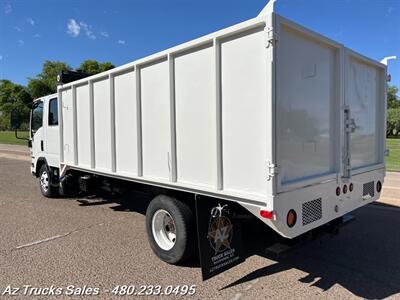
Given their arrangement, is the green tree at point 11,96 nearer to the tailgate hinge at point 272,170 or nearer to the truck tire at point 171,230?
the truck tire at point 171,230

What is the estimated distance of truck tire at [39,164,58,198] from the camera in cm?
811

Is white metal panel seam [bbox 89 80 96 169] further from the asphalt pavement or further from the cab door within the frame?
the cab door

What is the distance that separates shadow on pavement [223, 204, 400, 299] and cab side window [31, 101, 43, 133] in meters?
6.45

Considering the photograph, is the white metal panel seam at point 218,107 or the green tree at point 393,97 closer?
the white metal panel seam at point 218,107

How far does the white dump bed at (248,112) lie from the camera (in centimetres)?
327

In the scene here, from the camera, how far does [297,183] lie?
136 inches

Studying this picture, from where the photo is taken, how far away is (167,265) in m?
4.29

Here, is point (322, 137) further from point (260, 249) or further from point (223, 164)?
point (260, 249)

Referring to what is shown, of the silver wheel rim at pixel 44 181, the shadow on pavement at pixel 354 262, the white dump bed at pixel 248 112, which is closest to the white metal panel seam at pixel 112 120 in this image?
the white dump bed at pixel 248 112

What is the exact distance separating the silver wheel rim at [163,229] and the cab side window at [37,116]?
522 centimetres

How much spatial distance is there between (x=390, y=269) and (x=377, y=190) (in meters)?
1.23

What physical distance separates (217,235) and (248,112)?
1.43 metres

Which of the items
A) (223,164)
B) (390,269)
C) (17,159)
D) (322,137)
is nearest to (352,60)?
(322,137)

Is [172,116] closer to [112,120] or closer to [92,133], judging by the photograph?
[112,120]
